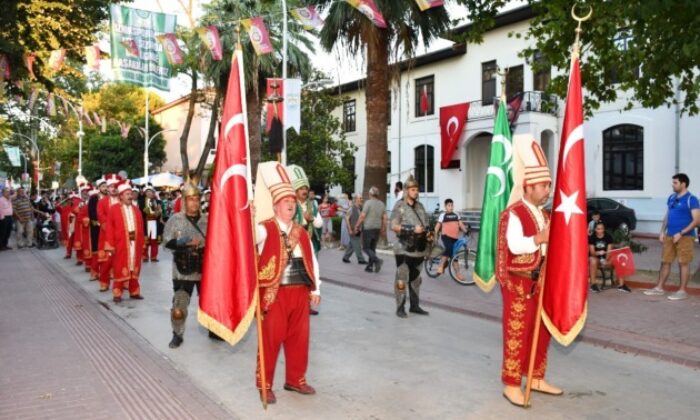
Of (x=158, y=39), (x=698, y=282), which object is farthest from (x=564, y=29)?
(x=158, y=39)

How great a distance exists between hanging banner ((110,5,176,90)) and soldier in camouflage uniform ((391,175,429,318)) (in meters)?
11.1

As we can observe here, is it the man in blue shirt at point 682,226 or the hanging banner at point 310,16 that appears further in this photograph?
the hanging banner at point 310,16

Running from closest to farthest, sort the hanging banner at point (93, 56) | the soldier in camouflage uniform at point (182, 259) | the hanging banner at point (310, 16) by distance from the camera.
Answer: the soldier in camouflage uniform at point (182, 259), the hanging banner at point (310, 16), the hanging banner at point (93, 56)

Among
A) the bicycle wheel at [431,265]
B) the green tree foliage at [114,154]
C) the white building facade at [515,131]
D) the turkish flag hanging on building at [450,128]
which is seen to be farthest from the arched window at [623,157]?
the green tree foliage at [114,154]

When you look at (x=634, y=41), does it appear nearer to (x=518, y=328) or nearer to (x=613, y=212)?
(x=518, y=328)

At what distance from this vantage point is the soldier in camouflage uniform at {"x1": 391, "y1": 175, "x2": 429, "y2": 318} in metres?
8.41

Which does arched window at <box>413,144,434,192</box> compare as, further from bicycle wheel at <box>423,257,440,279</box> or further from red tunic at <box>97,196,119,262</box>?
red tunic at <box>97,196,119,262</box>

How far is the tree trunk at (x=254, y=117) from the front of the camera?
24906 millimetres

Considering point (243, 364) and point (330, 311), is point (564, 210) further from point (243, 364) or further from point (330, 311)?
point (330, 311)

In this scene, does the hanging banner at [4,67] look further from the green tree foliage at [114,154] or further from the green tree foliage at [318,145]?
the green tree foliage at [114,154]

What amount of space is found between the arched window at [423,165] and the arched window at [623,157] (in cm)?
930

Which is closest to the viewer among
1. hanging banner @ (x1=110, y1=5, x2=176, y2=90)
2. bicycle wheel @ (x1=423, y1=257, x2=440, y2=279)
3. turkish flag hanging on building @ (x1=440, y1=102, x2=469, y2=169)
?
bicycle wheel @ (x1=423, y1=257, x2=440, y2=279)

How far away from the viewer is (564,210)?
15.1 ft

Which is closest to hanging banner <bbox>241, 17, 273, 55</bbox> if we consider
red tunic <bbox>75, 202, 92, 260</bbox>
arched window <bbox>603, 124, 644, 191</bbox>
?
red tunic <bbox>75, 202, 92, 260</bbox>
